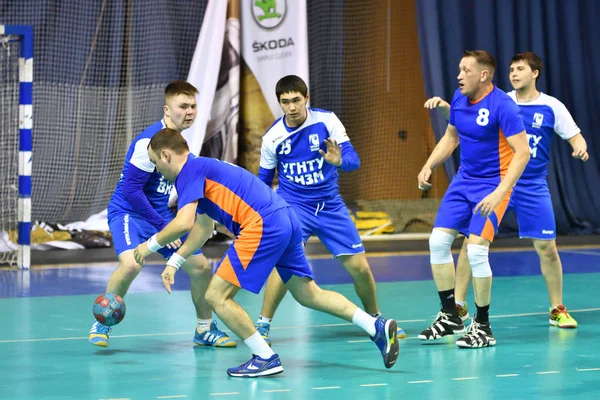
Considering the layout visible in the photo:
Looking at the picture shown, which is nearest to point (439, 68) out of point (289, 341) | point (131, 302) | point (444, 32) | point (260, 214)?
point (444, 32)

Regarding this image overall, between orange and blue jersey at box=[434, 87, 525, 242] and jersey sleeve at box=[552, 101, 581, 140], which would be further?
jersey sleeve at box=[552, 101, 581, 140]

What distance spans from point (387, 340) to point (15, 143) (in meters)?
8.54

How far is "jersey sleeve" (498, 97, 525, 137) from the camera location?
20.5 ft

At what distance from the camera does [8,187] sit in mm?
12539

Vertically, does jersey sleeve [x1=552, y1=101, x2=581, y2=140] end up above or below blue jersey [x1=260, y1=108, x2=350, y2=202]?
above

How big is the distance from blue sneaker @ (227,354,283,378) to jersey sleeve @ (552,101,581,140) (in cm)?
319

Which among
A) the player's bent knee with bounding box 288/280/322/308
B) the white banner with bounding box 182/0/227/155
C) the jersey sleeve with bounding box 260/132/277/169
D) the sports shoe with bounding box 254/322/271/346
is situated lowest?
the sports shoe with bounding box 254/322/271/346

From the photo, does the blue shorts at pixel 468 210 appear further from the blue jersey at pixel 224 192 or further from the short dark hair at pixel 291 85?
the blue jersey at pixel 224 192

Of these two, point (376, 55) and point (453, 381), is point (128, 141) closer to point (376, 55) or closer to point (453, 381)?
point (376, 55)

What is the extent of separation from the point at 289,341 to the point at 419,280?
11.0 feet

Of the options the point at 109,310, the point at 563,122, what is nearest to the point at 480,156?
the point at 563,122

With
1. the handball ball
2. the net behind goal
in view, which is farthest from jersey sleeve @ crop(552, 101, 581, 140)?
the net behind goal

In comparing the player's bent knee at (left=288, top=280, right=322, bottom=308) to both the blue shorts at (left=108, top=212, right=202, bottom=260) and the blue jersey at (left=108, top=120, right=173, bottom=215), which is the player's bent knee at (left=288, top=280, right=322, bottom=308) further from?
the blue jersey at (left=108, top=120, right=173, bottom=215)

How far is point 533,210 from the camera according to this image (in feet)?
24.0
